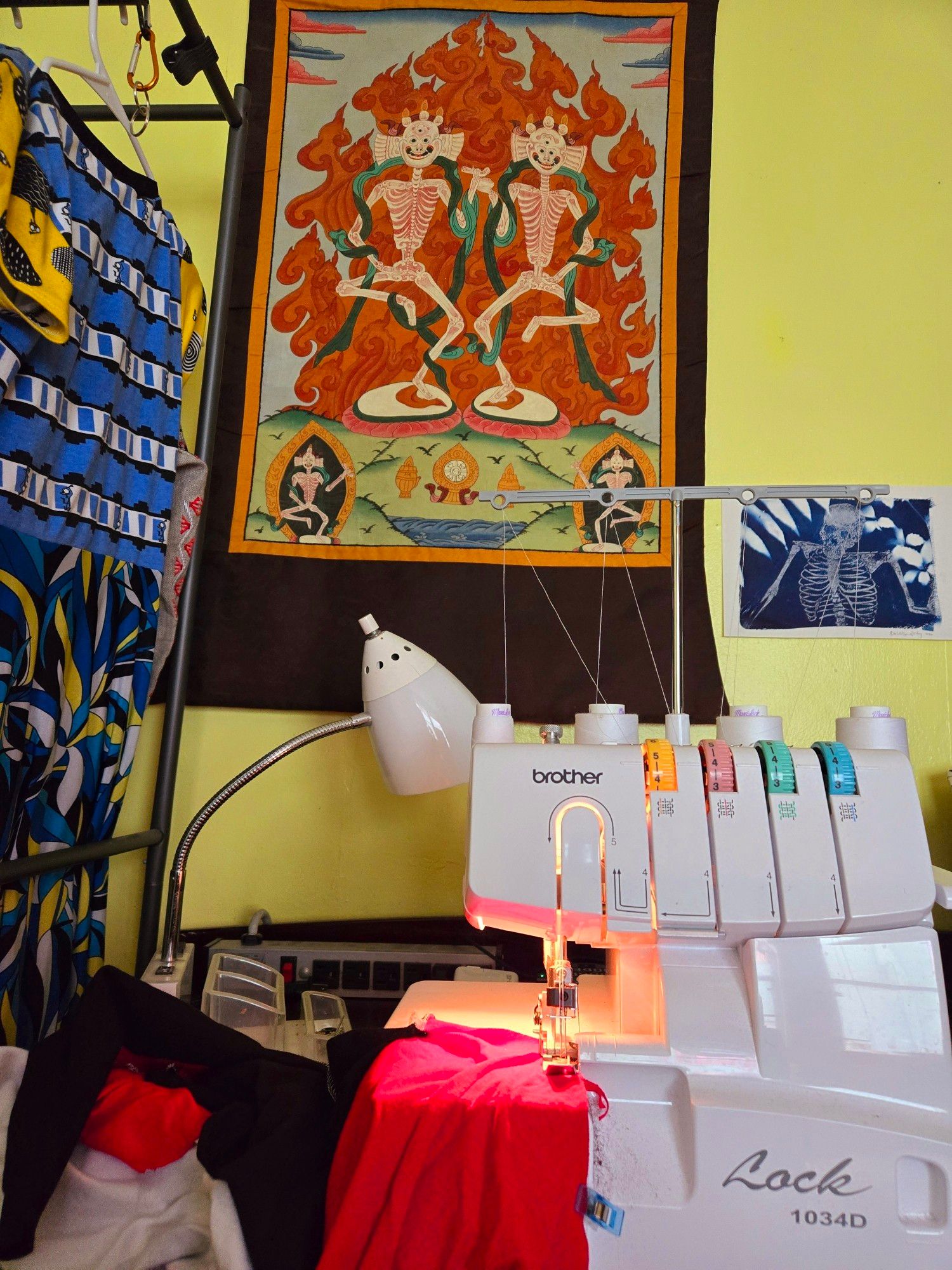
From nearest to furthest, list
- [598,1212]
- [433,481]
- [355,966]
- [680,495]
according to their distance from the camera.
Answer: [598,1212] < [680,495] < [355,966] < [433,481]

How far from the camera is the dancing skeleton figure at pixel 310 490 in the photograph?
1.76 metres

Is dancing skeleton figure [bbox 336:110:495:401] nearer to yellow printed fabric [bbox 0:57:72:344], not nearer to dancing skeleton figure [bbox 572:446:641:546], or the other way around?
dancing skeleton figure [bbox 572:446:641:546]

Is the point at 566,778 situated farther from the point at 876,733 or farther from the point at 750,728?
the point at 876,733

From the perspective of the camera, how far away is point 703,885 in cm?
94

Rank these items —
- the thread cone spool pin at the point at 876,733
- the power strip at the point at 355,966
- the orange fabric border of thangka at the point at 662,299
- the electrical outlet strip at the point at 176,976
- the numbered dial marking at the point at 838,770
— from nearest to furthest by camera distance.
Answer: the numbered dial marking at the point at 838,770 < the thread cone spool pin at the point at 876,733 < the electrical outlet strip at the point at 176,976 < the power strip at the point at 355,966 < the orange fabric border of thangka at the point at 662,299

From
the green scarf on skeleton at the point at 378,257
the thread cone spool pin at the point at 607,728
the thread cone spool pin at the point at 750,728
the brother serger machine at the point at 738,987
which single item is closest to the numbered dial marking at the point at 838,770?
the brother serger machine at the point at 738,987

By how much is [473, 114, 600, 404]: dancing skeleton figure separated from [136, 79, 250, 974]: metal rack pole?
0.49m

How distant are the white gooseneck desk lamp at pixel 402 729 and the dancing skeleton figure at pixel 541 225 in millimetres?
671

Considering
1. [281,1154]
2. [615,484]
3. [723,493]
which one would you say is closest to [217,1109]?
[281,1154]

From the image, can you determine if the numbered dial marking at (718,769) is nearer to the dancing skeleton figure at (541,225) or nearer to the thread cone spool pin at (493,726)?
the thread cone spool pin at (493,726)

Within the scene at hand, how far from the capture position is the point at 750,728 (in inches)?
43.2

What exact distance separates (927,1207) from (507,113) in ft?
6.19

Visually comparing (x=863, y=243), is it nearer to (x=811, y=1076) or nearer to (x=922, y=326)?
(x=922, y=326)

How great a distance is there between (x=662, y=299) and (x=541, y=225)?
0.28 meters
